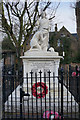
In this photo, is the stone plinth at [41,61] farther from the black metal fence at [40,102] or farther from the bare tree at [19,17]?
the bare tree at [19,17]

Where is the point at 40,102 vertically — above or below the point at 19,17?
below

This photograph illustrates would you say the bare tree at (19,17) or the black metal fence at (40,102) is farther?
the bare tree at (19,17)

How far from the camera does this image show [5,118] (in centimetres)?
443

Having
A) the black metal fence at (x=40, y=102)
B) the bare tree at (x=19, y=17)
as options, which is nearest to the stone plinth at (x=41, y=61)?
the black metal fence at (x=40, y=102)

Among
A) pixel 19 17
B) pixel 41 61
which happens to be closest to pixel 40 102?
pixel 41 61

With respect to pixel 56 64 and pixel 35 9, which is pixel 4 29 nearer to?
pixel 35 9

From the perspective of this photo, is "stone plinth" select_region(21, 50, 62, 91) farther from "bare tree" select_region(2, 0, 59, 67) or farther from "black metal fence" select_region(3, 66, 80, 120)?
"bare tree" select_region(2, 0, 59, 67)

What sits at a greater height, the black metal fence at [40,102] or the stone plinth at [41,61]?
the stone plinth at [41,61]

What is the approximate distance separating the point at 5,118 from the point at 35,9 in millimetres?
11303

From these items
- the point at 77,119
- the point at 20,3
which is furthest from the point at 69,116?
the point at 20,3

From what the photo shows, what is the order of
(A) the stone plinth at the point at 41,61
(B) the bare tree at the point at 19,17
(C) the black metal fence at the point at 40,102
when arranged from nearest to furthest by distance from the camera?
(C) the black metal fence at the point at 40,102 < (A) the stone plinth at the point at 41,61 < (B) the bare tree at the point at 19,17

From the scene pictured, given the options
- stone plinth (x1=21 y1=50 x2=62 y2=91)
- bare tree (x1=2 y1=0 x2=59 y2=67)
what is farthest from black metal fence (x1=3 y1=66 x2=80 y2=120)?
bare tree (x1=2 y1=0 x2=59 y2=67)

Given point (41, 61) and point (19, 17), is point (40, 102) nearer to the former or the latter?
point (41, 61)

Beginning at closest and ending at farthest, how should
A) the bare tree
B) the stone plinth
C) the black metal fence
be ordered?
1. the black metal fence
2. the stone plinth
3. the bare tree
